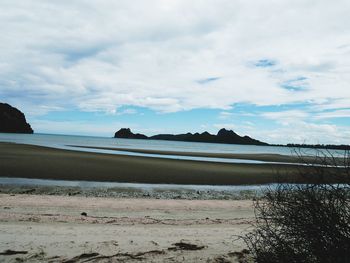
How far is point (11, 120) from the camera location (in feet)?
467

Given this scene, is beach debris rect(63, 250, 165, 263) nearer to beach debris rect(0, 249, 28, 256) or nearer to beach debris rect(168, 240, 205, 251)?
beach debris rect(168, 240, 205, 251)

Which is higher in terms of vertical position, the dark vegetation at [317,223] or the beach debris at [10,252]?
the dark vegetation at [317,223]

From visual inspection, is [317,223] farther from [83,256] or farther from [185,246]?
[83,256]

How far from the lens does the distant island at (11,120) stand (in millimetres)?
138250

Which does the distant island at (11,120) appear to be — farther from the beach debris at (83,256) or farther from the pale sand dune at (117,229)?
the beach debris at (83,256)

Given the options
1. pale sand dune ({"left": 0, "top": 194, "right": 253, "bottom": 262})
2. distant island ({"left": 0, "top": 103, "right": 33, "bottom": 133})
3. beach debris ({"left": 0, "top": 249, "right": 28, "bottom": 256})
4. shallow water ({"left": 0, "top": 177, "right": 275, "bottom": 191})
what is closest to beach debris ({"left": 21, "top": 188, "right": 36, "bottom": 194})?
shallow water ({"left": 0, "top": 177, "right": 275, "bottom": 191})

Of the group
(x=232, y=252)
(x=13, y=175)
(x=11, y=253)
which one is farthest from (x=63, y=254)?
(x=13, y=175)

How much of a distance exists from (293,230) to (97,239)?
4.45m

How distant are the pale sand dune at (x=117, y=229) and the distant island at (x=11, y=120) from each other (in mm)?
138332

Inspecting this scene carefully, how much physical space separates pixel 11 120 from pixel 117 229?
14739 cm

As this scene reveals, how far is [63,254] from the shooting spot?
6688mm

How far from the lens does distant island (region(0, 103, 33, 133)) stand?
138250 mm

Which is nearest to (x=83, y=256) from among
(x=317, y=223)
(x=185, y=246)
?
(x=185, y=246)

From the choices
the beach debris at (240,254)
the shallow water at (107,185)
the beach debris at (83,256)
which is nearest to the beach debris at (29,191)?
the shallow water at (107,185)
